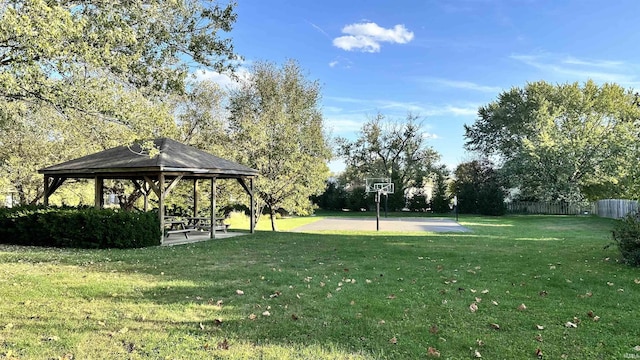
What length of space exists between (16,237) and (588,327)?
12949 mm

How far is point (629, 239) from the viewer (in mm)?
7750

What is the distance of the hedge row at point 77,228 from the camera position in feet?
34.9

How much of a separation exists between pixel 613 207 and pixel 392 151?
63.6 feet

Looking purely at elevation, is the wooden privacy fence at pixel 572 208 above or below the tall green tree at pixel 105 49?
below

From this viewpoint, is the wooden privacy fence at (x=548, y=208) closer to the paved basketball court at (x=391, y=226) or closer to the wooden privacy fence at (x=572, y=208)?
the wooden privacy fence at (x=572, y=208)

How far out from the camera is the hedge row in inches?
419

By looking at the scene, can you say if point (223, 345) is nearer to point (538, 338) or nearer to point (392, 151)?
point (538, 338)

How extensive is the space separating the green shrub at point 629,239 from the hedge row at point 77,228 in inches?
430

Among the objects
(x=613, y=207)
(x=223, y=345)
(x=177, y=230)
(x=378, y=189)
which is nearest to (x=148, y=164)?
(x=177, y=230)

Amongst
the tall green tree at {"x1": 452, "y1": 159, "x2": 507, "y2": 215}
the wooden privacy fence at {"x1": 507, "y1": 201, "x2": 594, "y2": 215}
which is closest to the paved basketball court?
the tall green tree at {"x1": 452, "y1": 159, "x2": 507, "y2": 215}

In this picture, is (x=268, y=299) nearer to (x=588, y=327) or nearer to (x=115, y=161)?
(x=588, y=327)

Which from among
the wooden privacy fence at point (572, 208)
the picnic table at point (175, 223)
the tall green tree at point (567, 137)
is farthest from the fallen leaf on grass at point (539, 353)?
the tall green tree at point (567, 137)

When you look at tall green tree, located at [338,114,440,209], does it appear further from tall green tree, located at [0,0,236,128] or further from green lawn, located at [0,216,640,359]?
tall green tree, located at [0,0,236,128]

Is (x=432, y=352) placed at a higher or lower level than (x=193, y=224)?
lower
